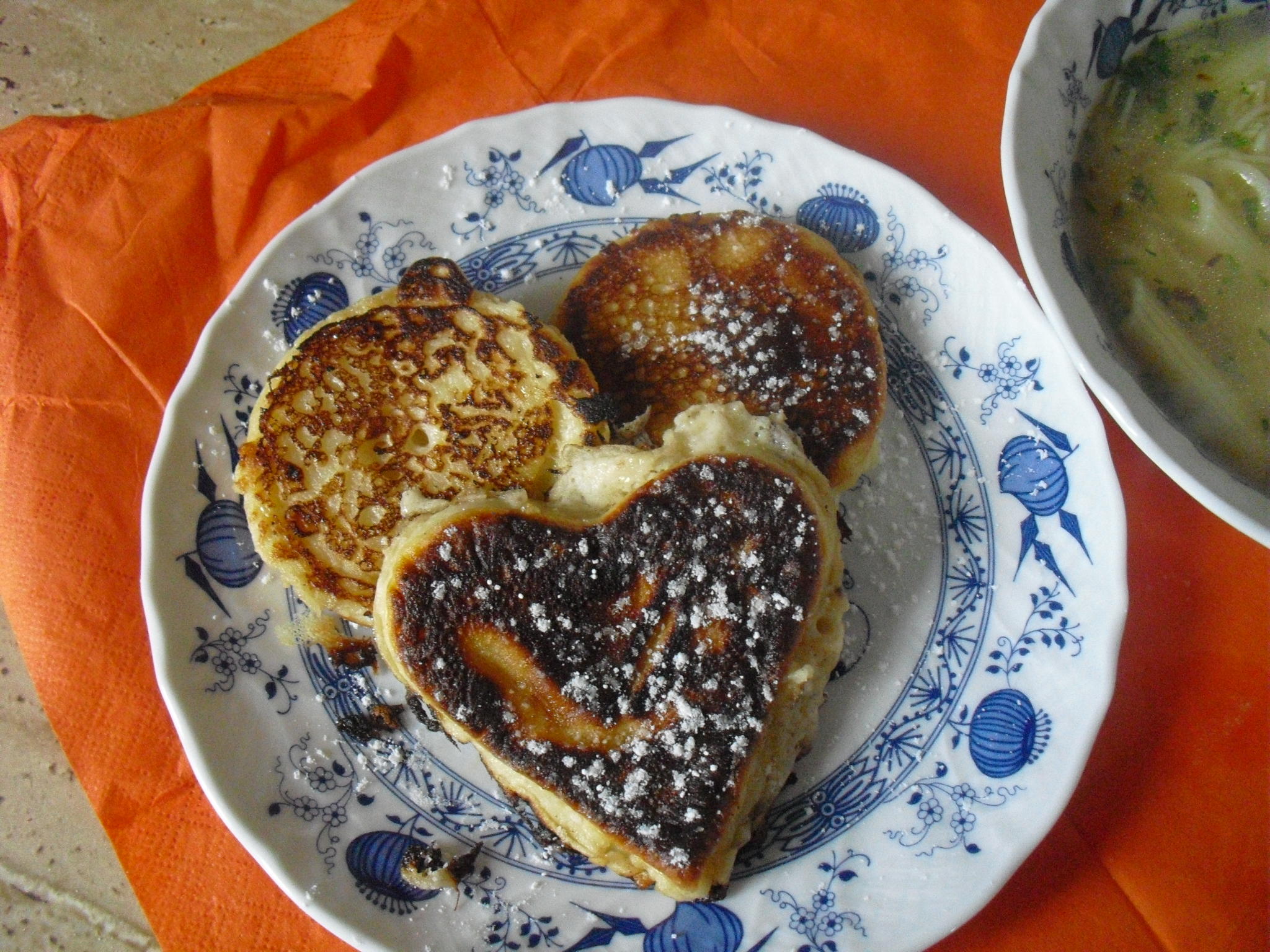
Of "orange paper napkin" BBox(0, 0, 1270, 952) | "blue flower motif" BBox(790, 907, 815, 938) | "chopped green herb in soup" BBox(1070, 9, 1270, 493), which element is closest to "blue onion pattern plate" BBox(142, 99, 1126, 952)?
"blue flower motif" BBox(790, 907, 815, 938)

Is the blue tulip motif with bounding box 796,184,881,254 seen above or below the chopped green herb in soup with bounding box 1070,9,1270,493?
below

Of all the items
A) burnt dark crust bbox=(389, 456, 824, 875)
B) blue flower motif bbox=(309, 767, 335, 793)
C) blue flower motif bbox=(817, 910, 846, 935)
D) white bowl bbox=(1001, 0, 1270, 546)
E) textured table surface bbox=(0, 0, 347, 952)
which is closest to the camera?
white bowl bbox=(1001, 0, 1270, 546)

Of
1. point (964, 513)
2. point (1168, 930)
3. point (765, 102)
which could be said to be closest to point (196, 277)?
point (765, 102)

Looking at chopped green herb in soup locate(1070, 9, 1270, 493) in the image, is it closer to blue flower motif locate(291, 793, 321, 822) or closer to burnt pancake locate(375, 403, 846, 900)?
burnt pancake locate(375, 403, 846, 900)

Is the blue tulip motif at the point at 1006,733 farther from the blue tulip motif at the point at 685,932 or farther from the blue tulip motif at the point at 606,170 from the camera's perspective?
the blue tulip motif at the point at 606,170

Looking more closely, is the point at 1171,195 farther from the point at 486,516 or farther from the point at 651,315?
the point at 486,516

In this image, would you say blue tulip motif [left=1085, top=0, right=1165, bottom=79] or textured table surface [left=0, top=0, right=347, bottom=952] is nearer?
blue tulip motif [left=1085, top=0, right=1165, bottom=79]

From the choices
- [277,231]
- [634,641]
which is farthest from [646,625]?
[277,231]
